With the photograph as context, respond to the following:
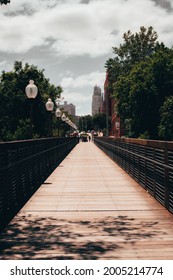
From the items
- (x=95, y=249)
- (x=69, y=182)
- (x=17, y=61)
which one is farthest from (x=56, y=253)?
(x=17, y=61)

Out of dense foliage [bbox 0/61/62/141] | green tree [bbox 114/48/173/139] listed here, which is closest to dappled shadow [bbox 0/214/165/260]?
dense foliage [bbox 0/61/62/141]

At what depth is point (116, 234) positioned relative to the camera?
228 inches

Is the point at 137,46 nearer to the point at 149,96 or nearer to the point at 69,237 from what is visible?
the point at 149,96

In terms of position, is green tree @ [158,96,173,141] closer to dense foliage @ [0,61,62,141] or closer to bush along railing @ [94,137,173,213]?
dense foliage @ [0,61,62,141]

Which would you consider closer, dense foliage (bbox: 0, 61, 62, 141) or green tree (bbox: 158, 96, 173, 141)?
dense foliage (bbox: 0, 61, 62, 141)

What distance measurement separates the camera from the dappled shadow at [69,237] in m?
4.83

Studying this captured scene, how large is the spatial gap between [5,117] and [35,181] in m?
23.3

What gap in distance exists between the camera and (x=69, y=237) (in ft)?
18.3

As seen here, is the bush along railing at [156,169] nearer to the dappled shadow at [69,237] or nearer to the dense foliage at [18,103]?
the dappled shadow at [69,237]

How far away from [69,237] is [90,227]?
70 cm

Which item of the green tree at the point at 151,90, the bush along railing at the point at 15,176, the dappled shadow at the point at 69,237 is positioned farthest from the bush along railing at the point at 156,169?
the green tree at the point at 151,90

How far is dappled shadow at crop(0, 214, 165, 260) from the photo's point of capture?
190 inches

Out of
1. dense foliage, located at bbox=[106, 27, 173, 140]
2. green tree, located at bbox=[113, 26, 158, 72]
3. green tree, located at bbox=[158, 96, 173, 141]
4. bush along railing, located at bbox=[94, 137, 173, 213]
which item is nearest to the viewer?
bush along railing, located at bbox=[94, 137, 173, 213]
